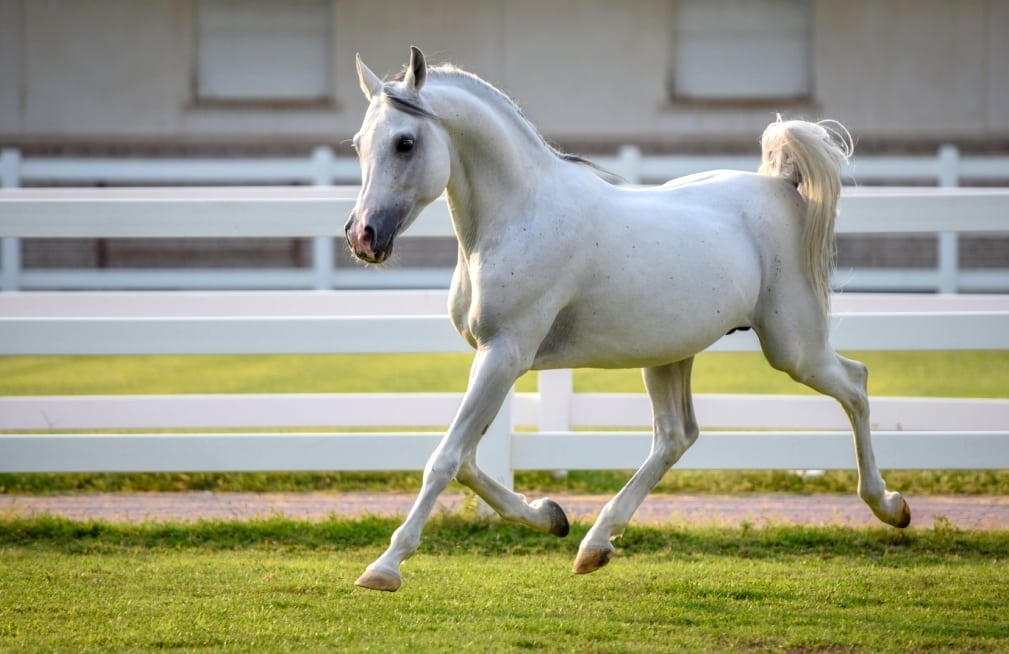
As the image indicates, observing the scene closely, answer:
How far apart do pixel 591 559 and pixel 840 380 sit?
4.02ft

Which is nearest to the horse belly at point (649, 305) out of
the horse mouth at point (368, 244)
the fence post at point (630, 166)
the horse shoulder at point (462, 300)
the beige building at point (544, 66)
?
the horse shoulder at point (462, 300)

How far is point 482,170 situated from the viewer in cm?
534

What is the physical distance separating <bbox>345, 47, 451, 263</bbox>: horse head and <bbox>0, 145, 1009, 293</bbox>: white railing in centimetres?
971

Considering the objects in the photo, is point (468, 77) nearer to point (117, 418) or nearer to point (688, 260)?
point (688, 260)

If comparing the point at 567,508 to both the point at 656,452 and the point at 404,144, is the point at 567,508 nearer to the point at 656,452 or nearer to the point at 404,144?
the point at 656,452

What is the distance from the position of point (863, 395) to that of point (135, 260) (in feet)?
49.1

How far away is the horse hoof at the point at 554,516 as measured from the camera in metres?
5.64

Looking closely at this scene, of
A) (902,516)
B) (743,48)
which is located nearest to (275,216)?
(902,516)

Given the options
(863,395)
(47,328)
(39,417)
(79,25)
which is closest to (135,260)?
(79,25)

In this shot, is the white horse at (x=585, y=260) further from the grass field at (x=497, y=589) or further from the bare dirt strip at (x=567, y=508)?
the bare dirt strip at (x=567, y=508)

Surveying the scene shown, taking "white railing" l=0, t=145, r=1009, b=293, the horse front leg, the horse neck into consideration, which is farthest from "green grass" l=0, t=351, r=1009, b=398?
the horse front leg

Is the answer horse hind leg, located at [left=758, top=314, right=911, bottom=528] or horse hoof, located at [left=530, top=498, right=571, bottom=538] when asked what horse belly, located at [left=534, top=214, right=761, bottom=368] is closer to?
horse hind leg, located at [left=758, top=314, right=911, bottom=528]

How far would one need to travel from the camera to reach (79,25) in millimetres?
20297

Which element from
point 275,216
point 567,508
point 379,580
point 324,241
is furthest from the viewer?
point 324,241
